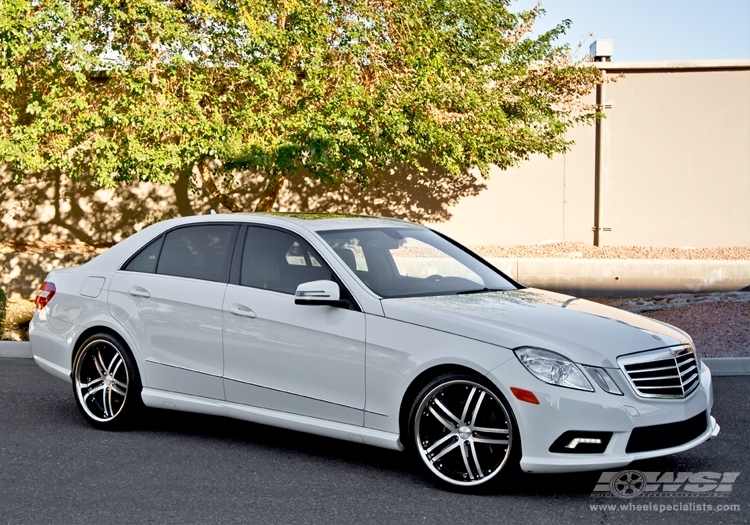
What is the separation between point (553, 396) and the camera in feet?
17.2

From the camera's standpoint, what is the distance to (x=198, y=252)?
7105mm

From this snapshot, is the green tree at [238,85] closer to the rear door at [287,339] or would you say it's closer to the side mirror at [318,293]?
the rear door at [287,339]

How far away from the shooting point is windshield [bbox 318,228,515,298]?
6.42 meters

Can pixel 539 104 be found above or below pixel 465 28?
below

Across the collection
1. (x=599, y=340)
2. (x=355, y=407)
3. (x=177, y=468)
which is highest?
(x=599, y=340)

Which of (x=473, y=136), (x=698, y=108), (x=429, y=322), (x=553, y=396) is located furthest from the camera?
(x=698, y=108)

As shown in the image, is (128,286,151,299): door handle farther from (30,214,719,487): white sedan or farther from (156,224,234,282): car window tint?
(156,224,234,282): car window tint

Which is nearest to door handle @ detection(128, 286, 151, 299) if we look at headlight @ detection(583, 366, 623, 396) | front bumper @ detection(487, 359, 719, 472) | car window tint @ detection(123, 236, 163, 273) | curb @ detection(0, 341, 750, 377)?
car window tint @ detection(123, 236, 163, 273)

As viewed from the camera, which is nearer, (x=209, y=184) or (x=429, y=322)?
(x=429, y=322)

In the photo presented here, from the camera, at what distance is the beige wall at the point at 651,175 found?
1997cm

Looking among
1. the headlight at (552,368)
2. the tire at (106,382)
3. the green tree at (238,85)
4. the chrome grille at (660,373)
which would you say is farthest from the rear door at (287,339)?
the green tree at (238,85)

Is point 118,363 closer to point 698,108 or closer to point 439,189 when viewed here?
point 439,189

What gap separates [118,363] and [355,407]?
2.19m

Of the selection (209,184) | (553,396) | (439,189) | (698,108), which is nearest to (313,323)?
(553,396)
